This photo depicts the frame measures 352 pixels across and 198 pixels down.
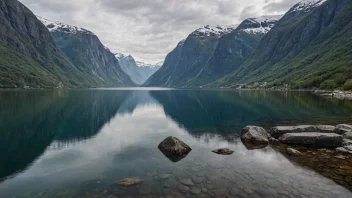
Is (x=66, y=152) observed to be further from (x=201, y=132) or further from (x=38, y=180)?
(x=201, y=132)

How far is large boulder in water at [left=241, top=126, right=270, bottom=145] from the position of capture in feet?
102

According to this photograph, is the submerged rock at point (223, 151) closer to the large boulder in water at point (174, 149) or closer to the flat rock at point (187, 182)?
the large boulder in water at point (174, 149)

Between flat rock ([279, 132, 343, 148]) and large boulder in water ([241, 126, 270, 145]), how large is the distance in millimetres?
2764

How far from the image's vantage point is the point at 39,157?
2644 cm

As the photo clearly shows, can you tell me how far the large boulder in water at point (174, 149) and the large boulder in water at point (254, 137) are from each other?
8989mm

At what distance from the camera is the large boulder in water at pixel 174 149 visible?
26097 millimetres

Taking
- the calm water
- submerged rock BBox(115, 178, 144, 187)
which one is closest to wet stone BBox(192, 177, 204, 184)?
the calm water

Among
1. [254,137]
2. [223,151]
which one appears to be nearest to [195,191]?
[223,151]

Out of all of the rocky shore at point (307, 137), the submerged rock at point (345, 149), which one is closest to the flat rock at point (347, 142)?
the rocky shore at point (307, 137)

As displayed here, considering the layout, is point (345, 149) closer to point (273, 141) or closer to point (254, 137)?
point (273, 141)

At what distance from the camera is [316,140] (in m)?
28.2

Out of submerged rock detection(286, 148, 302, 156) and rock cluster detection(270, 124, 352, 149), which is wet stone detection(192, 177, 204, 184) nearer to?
submerged rock detection(286, 148, 302, 156)

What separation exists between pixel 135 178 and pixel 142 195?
3.31 metres

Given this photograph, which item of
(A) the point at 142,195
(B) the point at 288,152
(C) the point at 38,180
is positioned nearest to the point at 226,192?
(A) the point at 142,195
